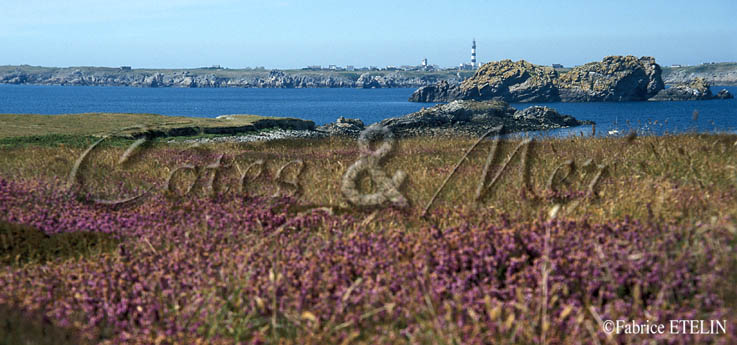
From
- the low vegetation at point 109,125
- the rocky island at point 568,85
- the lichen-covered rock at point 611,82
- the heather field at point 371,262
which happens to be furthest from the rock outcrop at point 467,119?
the lichen-covered rock at point 611,82

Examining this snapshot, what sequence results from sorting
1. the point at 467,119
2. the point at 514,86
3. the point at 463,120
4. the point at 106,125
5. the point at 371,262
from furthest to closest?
the point at 514,86 → the point at 467,119 → the point at 463,120 → the point at 106,125 → the point at 371,262

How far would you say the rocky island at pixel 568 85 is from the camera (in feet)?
497

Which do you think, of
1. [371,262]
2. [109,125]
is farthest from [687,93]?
[371,262]

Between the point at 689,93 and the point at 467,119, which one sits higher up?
the point at 467,119

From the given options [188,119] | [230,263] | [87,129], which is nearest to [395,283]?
[230,263]

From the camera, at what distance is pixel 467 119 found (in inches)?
1929

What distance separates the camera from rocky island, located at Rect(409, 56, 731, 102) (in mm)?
151375

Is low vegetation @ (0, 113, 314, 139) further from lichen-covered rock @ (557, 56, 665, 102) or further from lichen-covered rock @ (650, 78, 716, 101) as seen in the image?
lichen-covered rock @ (650, 78, 716, 101)

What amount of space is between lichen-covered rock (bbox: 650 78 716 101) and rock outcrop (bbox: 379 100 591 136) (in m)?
110

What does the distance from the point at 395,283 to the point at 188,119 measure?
767 inches

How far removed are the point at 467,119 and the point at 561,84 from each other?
114766 millimetres

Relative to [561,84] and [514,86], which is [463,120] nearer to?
[514,86]

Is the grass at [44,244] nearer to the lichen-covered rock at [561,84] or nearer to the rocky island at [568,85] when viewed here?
the rocky island at [568,85]

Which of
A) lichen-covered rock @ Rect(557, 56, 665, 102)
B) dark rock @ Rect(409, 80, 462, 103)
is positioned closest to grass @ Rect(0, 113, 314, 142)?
dark rock @ Rect(409, 80, 462, 103)
